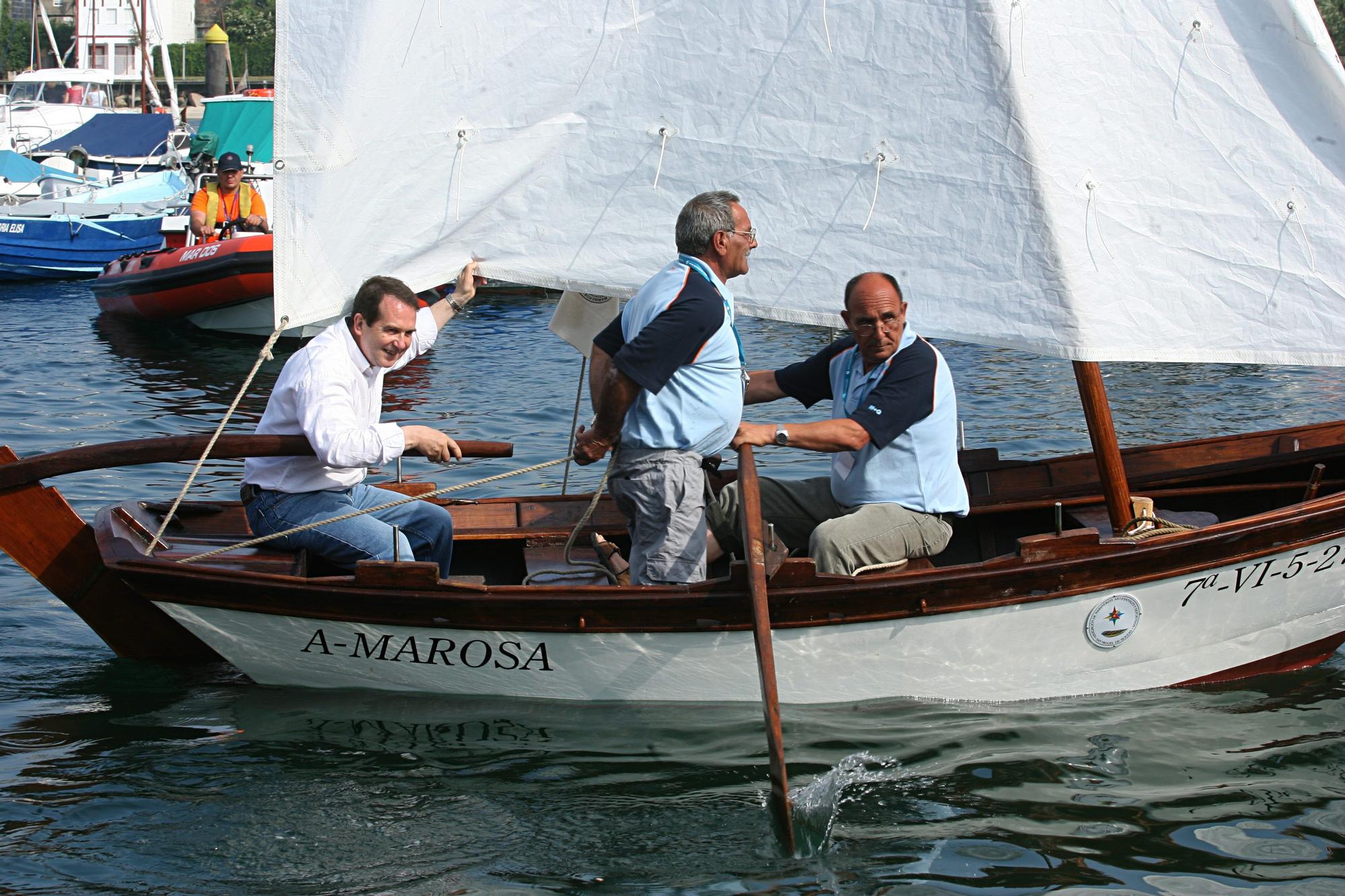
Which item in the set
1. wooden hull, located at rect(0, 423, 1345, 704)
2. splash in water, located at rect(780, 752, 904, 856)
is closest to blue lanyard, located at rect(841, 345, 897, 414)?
wooden hull, located at rect(0, 423, 1345, 704)

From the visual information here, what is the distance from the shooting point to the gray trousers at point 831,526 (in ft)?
16.8

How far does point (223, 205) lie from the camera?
613 inches

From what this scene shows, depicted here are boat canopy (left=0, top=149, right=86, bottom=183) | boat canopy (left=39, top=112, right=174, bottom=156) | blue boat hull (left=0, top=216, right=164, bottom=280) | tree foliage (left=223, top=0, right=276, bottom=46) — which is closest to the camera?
blue boat hull (left=0, top=216, right=164, bottom=280)

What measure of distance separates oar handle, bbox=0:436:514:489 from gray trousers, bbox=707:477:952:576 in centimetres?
111

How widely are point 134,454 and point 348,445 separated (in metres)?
0.81

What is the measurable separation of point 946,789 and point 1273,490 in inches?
94.9

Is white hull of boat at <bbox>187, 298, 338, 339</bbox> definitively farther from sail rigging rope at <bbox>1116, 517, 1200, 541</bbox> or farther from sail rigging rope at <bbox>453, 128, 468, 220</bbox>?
sail rigging rope at <bbox>1116, 517, 1200, 541</bbox>

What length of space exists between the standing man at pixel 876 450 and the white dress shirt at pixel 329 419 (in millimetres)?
1356

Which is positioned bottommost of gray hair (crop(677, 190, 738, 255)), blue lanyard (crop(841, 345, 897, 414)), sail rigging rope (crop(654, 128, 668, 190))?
blue lanyard (crop(841, 345, 897, 414))

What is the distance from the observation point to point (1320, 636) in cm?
575

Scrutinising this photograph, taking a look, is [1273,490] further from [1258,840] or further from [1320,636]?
[1258,840]

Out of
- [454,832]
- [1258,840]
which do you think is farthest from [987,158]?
[454,832]

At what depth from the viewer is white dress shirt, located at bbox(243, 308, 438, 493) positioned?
5035 mm

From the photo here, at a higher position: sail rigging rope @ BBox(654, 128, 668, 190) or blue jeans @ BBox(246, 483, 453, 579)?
sail rigging rope @ BBox(654, 128, 668, 190)
